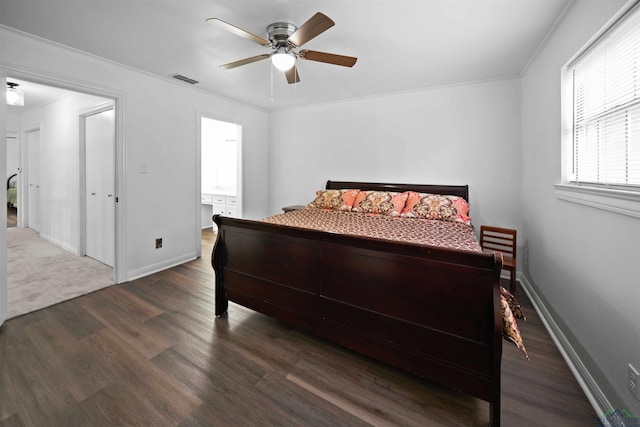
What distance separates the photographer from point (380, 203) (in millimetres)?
3490

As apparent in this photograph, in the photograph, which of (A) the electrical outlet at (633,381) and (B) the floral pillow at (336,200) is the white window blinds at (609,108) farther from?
(B) the floral pillow at (336,200)

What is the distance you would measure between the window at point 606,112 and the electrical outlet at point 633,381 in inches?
31.0

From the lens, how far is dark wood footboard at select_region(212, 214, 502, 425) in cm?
140

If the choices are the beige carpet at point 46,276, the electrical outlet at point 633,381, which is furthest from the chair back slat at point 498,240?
the beige carpet at point 46,276

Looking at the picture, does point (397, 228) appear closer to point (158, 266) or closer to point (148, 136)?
point (158, 266)

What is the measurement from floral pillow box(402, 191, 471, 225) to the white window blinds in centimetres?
117

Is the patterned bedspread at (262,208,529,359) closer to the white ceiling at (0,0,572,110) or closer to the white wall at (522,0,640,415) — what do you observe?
the white wall at (522,0,640,415)

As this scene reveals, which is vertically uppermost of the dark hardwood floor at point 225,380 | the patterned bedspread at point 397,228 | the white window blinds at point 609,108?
the white window blinds at point 609,108

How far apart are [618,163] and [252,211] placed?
4491mm

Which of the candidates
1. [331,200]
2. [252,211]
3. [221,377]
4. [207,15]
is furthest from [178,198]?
[221,377]

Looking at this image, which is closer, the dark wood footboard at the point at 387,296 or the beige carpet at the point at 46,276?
the dark wood footboard at the point at 387,296

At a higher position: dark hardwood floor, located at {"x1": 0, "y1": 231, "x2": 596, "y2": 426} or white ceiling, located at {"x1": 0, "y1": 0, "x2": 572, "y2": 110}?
white ceiling, located at {"x1": 0, "y1": 0, "x2": 572, "y2": 110}

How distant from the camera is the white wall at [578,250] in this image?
1307mm

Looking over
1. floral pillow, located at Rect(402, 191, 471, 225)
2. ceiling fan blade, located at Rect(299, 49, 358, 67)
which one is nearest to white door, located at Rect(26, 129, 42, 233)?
ceiling fan blade, located at Rect(299, 49, 358, 67)
